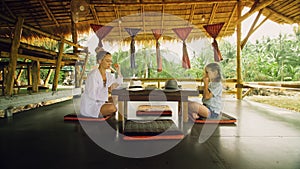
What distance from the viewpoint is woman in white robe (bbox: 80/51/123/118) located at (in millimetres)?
2276

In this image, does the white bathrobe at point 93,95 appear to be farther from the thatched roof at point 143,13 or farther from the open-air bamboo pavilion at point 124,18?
the thatched roof at point 143,13

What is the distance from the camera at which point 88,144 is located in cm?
165

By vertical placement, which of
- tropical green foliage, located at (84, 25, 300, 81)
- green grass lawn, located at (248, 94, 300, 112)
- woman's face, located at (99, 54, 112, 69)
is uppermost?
tropical green foliage, located at (84, 25, 300, 81)

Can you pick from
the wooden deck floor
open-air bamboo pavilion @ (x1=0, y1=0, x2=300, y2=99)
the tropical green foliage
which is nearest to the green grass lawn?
open-air bamboo pavilion @ (x1=0, y1=0, x2=300, y2=99)

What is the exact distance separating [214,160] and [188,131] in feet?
2.35

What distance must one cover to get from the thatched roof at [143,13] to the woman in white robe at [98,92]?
106 inches

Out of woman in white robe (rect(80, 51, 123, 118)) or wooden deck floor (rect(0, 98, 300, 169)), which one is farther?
woman in white robe (rect(80, 51, 123, 118))

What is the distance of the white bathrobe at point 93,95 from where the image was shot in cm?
227

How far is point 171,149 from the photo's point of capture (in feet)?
5.07

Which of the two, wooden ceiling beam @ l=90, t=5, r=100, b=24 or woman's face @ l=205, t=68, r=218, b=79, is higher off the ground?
wooden ceiling beam @ l=90, t=5, r=100, b=24

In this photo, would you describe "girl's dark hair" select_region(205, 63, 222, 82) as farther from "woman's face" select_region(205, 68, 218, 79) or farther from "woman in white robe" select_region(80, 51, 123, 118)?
"woman in white robe" select_region(80, 51, 123, 118)

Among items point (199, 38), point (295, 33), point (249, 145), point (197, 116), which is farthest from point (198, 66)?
point (249, 145)

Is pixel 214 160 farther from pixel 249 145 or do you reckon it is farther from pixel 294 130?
pixel 294 130

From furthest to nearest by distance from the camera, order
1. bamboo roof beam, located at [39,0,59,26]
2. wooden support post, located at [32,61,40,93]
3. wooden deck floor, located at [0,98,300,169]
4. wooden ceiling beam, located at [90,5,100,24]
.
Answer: wooden ceiling beam, located at [90,5,100,24], bamboo roof beam, located at [39,0,59,26], wooden support post, located at [32,61,40,93], wooden deck floor, located at [0,98,300,169]
